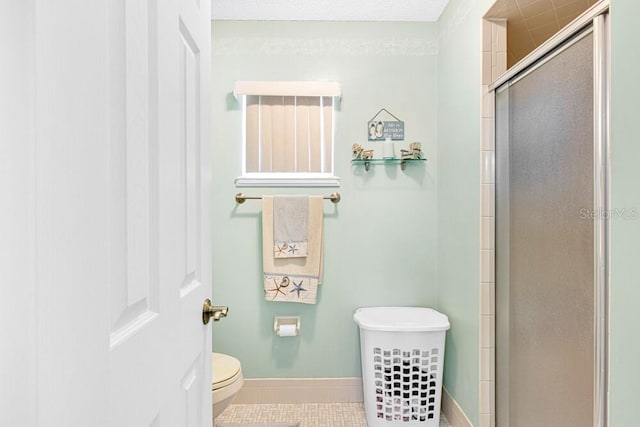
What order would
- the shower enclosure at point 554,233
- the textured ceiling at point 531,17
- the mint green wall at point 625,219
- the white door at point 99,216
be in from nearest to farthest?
1. the white door at point 99,216
2. the mint green wall at point 625,219
3. the shower enclosure at point 554,233
4. the textured ceiling at point 531,17

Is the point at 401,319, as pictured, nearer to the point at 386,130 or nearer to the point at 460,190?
the point at 460,190

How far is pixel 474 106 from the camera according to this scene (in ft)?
6.77

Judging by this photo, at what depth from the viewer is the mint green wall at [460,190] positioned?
2057 millimetres

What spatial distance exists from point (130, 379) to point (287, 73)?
232 cm

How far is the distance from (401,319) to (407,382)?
1.14ft

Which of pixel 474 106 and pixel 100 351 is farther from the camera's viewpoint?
pixel 474 106

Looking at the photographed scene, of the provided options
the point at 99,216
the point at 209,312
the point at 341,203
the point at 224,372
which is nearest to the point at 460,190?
the point at 341,203

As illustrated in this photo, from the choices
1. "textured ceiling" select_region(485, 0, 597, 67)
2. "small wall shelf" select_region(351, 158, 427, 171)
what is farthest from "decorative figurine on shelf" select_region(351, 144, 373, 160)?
"textured ceiling" select_region(485, 0, 597, 67)

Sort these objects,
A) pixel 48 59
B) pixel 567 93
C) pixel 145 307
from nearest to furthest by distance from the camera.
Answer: pixel 48 59 → pixel 145 307 → pixel 567 93

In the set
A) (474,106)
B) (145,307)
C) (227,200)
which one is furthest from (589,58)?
(227,200)

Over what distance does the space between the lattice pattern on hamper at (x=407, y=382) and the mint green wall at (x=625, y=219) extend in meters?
1.18

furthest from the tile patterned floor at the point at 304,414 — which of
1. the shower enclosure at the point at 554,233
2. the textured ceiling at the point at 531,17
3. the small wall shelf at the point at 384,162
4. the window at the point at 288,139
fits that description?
the textured ceiling at the point at 531,17

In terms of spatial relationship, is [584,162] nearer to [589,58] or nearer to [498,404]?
[589,58]

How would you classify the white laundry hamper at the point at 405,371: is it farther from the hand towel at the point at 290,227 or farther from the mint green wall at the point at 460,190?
the hand towel at the point at 290,227
